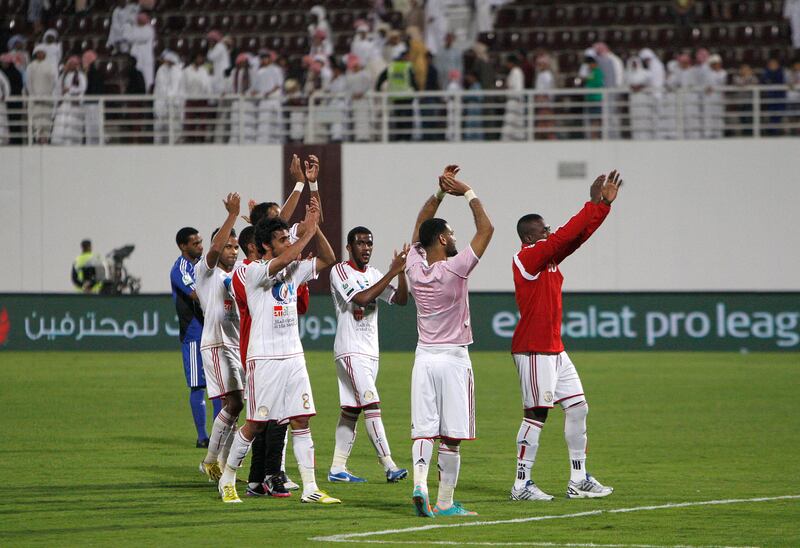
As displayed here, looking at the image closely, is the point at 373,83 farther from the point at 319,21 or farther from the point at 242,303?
the point at 242,303

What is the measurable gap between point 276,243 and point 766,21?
23.2 metres

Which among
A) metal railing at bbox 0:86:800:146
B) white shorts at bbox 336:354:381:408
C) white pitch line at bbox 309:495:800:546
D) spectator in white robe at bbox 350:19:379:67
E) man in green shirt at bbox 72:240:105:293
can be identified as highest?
spectator in white robe at bbox 350:19:379:67

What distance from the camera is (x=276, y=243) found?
9.88 metres

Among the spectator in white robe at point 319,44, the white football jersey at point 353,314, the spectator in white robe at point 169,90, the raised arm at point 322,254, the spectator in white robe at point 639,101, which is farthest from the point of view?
the spectator in white robe at point 319,44

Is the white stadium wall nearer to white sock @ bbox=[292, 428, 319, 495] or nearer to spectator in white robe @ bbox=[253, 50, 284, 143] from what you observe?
spectator in white robe @ bbox=[253, 50, 284, 143]

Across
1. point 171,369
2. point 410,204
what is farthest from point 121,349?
point 410,204

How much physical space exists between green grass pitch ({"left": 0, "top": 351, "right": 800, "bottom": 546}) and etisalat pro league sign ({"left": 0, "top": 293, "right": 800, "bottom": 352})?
9.39 ft

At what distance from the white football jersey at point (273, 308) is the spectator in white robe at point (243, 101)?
19024 mm

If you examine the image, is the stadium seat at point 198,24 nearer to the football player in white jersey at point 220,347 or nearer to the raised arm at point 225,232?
the football player in white jersey at point 220,347

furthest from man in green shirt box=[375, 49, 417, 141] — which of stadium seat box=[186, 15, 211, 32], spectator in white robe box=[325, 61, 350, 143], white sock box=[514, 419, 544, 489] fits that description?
white sock box=[514, 419, 544, 489]

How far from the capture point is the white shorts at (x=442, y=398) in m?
9.43

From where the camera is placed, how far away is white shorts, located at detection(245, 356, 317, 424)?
9898mm

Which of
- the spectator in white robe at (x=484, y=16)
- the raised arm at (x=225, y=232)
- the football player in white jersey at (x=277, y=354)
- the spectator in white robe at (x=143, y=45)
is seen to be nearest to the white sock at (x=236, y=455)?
the football player in white jersey at (x=277, y=354)

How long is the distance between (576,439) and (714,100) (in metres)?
18.4
